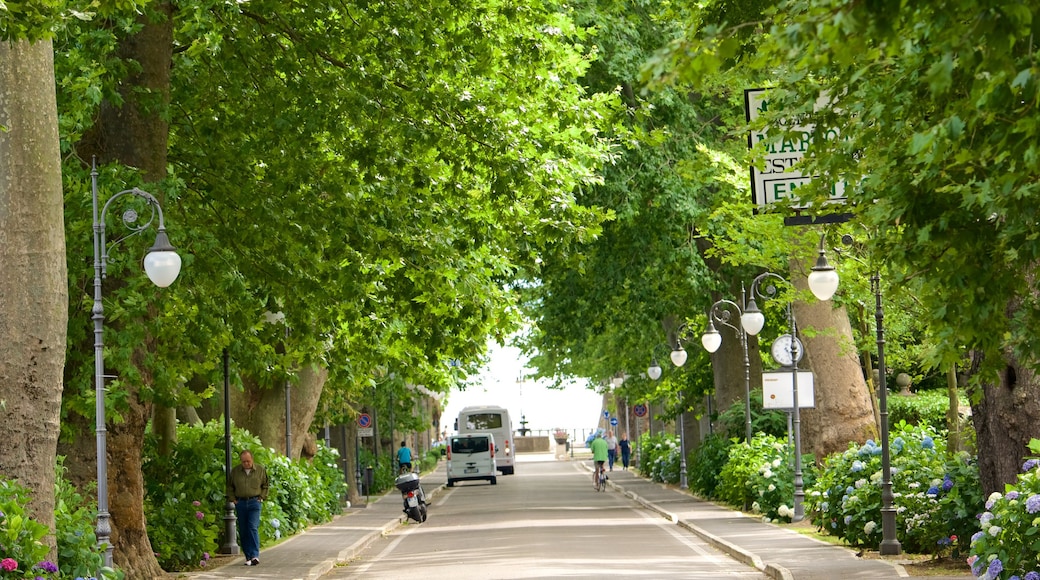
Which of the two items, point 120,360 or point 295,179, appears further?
point 295,179

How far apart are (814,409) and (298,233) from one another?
13931 millimetres

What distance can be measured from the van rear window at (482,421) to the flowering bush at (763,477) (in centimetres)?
3924

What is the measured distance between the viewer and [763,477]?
31688 millimetres

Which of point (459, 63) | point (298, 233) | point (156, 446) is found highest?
point (459, 63)

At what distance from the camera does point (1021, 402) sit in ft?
53.6

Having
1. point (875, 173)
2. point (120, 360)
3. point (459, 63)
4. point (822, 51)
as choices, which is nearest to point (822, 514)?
point (459, 63)

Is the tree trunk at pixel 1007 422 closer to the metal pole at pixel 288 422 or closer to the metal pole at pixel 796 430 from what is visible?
the metal pole at pixel 796 430

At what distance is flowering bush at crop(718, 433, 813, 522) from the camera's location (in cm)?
3008

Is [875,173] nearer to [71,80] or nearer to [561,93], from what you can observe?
[71,80]

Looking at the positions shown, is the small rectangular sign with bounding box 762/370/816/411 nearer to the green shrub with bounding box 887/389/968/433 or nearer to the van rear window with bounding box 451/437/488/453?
the green shrub with bounding box 887/389/968/433

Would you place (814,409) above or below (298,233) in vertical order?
below

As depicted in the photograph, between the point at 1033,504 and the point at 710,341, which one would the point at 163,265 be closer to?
the point at 1033,504

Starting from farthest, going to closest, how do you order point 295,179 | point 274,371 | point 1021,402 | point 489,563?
point 274,371 < point 489,563 < point 295,179 < point 1021,402

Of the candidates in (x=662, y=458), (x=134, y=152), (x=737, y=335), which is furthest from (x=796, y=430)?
(x=662, y=458)
